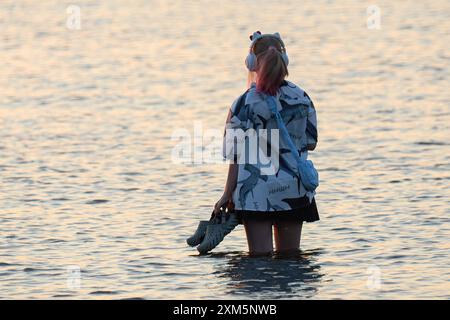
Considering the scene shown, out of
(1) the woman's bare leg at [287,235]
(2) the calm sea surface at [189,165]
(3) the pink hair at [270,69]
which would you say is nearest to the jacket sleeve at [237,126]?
(3) the pink hair at [270,69]

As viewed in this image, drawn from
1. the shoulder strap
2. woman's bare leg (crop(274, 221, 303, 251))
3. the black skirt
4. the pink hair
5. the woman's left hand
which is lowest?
woman's bare leg (crop(274, 221, 303, 251))

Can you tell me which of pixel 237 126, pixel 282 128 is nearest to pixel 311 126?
pixel 282 128

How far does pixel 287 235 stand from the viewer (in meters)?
9.82

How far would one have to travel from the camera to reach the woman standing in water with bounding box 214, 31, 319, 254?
31.1 ft

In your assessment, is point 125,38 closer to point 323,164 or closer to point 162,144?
point 162,144

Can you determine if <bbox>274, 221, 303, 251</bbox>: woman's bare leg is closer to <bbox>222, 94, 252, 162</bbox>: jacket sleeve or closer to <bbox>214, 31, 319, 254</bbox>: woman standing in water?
<bbox>214, 31, 319, 254</bbox>: woman standing in water

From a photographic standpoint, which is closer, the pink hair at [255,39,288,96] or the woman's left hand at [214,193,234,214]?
the pink hair at [255,39,288,96]

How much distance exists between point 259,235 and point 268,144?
661 mm

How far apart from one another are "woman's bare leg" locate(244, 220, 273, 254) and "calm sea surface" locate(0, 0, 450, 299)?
0.11 m

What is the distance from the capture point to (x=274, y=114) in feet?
31.1

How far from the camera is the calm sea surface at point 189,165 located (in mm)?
9695

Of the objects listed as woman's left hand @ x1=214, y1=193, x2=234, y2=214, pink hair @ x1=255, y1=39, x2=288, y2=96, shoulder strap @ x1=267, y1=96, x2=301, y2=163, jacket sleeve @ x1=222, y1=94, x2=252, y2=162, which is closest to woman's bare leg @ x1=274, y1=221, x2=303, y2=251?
woman's left hand @ x1=214, y1=193, x2=234, y2=214

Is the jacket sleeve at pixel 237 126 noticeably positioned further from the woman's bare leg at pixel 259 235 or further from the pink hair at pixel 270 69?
the woman's bare leg at pixel 259 235
